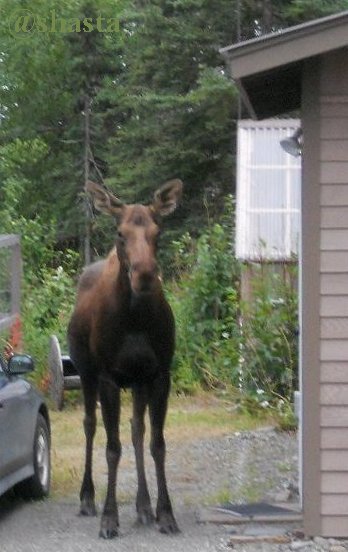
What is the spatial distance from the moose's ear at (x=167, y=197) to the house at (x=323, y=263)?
3.15 ft

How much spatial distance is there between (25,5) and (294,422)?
131ft

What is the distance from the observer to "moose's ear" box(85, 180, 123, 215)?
31.6ft

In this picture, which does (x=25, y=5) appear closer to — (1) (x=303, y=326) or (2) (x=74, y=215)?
(2) (x=74, y=215)

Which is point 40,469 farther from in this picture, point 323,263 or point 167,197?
point 323,263

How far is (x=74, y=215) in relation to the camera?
143 ft

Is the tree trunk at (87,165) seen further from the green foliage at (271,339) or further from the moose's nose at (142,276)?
the moose's nose at (142,276)

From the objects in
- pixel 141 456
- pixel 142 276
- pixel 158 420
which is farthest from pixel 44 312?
pixel 142 276

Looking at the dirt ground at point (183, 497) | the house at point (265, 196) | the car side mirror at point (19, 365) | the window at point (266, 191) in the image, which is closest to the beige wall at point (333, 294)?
the dirt ground at point (183, 497)

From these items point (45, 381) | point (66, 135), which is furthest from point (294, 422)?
point (66, 135)

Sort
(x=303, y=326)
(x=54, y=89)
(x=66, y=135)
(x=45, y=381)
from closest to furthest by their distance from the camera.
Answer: (x=303, y=326) < (x=45, y=381) < (x=66, y=135) < (x=54, y=89)

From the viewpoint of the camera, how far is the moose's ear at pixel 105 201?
9633mm

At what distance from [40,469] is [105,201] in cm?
281

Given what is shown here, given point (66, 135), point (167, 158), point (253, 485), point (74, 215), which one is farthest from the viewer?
point (66, 135)

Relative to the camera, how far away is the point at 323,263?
9188 millimetres
